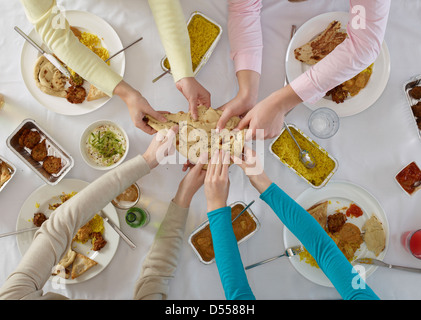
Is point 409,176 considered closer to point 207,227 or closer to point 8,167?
point 207,227

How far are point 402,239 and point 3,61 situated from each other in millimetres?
2095

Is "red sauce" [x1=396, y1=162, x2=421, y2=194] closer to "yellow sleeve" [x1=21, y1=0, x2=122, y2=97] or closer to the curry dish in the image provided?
the curry dish

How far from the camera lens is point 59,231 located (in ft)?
3.98

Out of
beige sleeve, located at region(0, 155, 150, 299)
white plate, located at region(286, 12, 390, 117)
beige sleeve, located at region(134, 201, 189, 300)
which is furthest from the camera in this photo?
white plate, located at region(286, 12, 390, 117)

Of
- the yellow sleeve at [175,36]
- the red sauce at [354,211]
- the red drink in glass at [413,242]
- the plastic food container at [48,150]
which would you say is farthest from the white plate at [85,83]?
the red drink in glass at [413,242]

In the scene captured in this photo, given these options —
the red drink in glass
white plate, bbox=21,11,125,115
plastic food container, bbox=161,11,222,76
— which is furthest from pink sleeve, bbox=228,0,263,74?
the red drink in glass

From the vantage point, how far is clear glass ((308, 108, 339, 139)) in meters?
1.39

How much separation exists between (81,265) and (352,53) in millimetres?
1491

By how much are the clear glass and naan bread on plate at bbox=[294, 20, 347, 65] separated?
0.82 feet

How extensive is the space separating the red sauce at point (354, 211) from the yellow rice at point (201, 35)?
0.99 m

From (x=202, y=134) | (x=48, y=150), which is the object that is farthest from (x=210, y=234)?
(x=48, y=150)

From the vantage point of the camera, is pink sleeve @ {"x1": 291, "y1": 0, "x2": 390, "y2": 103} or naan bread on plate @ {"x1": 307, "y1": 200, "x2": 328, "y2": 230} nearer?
pink sleeve @ {"x1": 291, "y1": 0, "x2": 390, "y2": 103}
